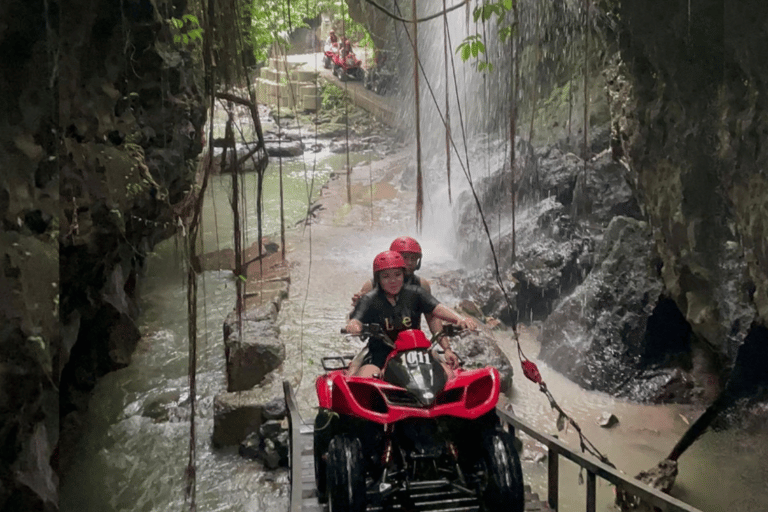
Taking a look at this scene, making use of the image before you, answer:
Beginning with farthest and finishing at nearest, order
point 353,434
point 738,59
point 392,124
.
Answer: point 392,124 < point 738,59 < point 353,434

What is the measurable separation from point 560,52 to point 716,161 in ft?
29.1

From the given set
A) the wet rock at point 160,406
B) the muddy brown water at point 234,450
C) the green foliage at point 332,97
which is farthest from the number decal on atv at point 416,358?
the green foliage at point 332,97

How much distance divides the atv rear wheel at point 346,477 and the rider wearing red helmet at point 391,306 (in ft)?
2.75

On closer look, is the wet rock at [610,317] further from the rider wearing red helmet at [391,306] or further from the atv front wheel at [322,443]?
the atv front wheel at [322,443]

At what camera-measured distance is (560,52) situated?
1335 centimetres

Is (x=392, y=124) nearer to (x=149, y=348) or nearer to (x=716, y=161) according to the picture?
(x=149, y=348)

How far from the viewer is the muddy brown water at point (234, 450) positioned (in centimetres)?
575

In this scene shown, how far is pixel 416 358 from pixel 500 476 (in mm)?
784

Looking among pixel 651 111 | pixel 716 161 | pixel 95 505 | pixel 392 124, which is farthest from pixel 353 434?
pixel 392 124

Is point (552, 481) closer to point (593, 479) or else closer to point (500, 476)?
point (593, 479)

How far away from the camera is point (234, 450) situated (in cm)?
642

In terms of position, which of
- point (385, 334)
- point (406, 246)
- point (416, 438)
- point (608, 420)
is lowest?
point (608, 420)

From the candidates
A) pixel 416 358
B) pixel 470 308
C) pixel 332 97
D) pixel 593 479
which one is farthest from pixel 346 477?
pixel 332 97

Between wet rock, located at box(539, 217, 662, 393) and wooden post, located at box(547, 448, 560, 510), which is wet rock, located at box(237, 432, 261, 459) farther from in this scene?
wet rock, located at box(539, 217, 662, 393)
